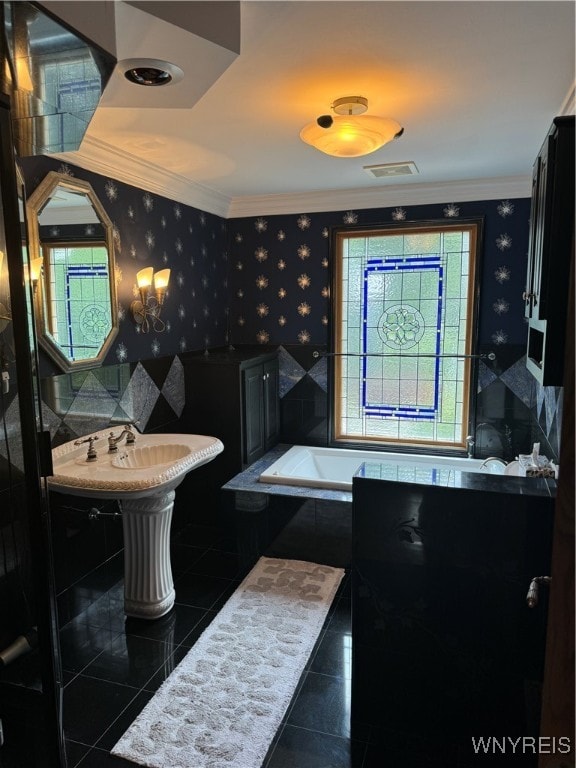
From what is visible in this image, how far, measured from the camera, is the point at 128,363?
3207 millimetres

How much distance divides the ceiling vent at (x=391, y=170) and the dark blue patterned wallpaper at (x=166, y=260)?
1.36m

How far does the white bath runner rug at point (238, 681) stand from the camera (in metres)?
1.92

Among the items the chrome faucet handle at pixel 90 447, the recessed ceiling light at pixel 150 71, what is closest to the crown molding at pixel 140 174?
Answer: the recessed ceiling light at pixel 150 71

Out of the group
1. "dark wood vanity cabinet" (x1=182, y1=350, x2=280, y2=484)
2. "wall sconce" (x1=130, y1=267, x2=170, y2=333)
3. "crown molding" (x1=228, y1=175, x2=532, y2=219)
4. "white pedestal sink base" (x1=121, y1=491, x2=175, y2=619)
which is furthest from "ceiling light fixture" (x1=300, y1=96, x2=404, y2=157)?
"white pedestal sink base" (x1=121, y1=491, x2=175, y2=619)

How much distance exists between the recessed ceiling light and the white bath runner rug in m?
2.38

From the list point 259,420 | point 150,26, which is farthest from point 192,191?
point 150,26

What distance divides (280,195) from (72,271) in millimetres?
1943

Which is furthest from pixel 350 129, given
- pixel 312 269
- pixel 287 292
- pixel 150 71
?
pixel 287 292

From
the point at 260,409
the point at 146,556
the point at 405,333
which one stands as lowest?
the point at 146,556

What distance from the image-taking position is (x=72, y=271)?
8.97 ft

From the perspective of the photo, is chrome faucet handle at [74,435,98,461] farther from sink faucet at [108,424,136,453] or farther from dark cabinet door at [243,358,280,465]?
dark cabinet door at [243,358,280,465]

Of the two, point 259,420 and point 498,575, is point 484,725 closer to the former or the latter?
point 498,575

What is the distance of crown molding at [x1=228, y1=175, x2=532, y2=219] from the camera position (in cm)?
363

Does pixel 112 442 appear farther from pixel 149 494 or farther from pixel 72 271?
pixel 72 271
